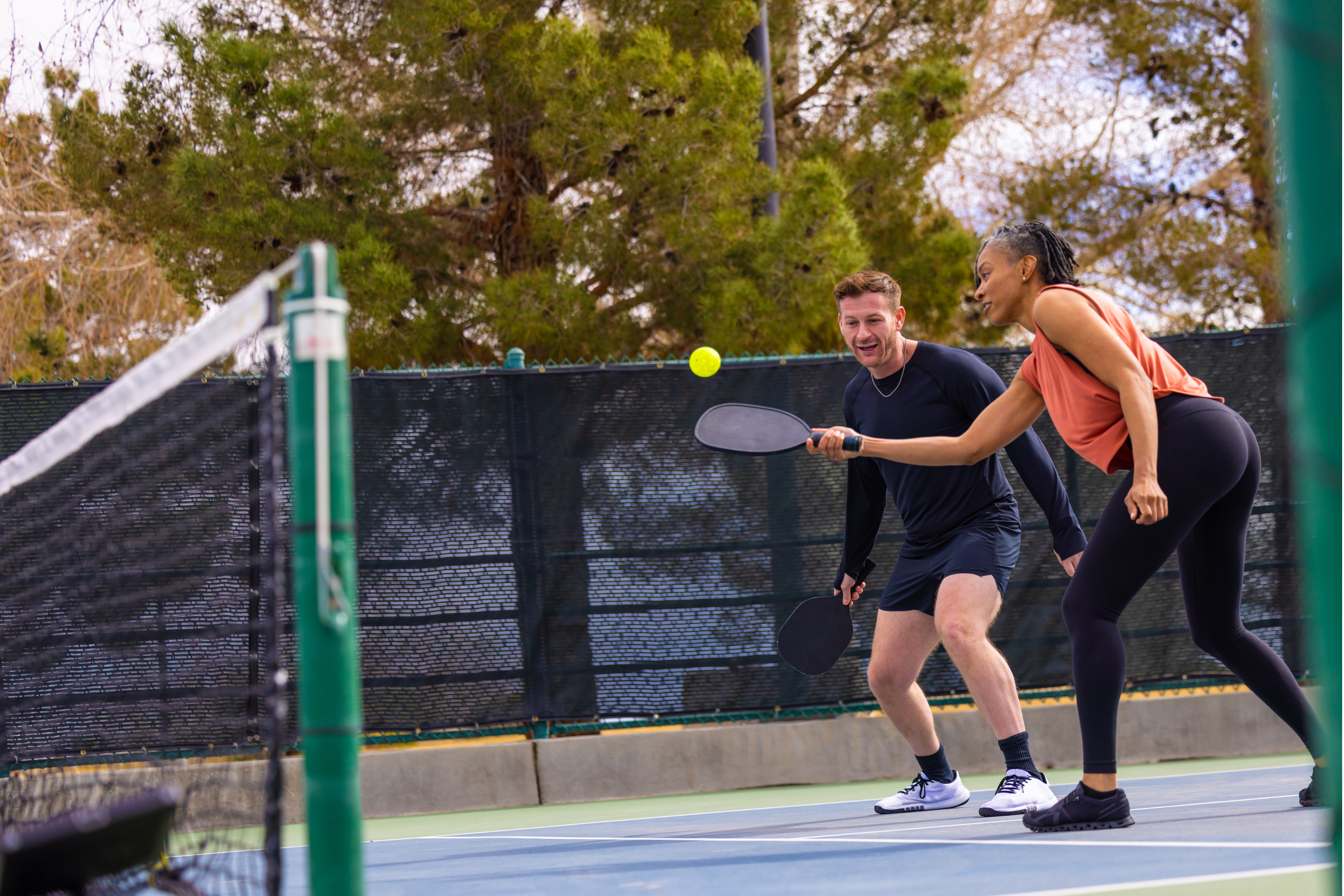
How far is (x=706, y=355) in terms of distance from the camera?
20.1 feet

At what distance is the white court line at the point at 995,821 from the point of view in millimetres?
4328

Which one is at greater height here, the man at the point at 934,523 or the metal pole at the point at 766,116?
the metal pole at the point at 766,116

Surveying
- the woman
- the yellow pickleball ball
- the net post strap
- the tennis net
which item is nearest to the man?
the woman

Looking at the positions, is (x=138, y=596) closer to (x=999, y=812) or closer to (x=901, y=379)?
(x=901, y=379)

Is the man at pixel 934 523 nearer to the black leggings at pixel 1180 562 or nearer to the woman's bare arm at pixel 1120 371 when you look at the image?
the black leggings at pixel 1180 562

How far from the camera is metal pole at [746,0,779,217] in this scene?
28.0 ft

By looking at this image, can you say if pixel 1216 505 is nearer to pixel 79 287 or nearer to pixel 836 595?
pixel 836 595

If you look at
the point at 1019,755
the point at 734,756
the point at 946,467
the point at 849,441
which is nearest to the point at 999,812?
the point at 1019,755

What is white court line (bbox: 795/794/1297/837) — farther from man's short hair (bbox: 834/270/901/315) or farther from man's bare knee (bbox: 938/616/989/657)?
man's short hair (bbox: 834/270/901/315)

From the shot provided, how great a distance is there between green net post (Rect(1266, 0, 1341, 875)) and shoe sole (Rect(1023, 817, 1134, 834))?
2506 mm

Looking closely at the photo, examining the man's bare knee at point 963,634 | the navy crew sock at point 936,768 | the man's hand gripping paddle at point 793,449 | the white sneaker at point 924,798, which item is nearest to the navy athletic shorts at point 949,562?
the man's bare knee at point 963,634

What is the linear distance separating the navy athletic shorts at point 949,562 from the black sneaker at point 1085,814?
0.97m

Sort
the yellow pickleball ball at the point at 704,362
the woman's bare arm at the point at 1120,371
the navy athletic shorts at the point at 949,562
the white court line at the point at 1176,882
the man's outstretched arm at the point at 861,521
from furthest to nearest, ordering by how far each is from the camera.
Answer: the yellow pickleball ball at the point at 704,362
the man's outstretched arm at the point at 861,521
the navy athletic shorts at the point at 949,562
the woman's bare arm at the point at 1120,371
the white court line at the point at 1176,882

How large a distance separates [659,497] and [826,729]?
4.97ft
